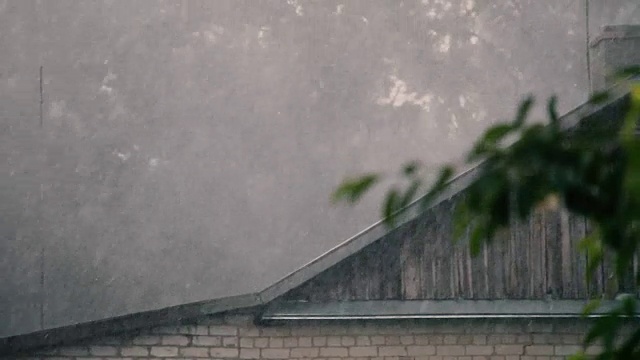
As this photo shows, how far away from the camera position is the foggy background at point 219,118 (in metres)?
25.6

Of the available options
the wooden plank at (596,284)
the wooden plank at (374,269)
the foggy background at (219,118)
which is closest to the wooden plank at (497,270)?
the wooden plank at (596,284)

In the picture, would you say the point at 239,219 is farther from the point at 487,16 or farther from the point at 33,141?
the point at 487,16

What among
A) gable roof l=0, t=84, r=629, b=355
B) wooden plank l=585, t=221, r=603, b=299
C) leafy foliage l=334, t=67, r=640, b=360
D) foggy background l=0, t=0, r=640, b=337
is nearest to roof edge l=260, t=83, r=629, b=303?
gable roof l=0, t=84, r=629, b=355

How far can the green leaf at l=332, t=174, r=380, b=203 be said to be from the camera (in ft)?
6.56

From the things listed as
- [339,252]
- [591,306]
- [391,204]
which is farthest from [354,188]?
[339,252]

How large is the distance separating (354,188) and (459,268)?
786 cm

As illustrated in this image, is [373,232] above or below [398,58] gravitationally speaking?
below

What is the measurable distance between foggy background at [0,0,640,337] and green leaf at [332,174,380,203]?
905 inches

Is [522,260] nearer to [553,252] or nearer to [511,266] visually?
[511,266]

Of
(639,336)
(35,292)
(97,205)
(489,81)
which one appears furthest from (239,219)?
(639,336)

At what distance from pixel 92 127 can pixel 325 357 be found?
1753 centimetres

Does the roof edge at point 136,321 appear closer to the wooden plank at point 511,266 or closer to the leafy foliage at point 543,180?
the wooden plank at point 511,266

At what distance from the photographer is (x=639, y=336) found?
2205 mm

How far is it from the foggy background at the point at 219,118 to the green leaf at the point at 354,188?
2298 centimetres
